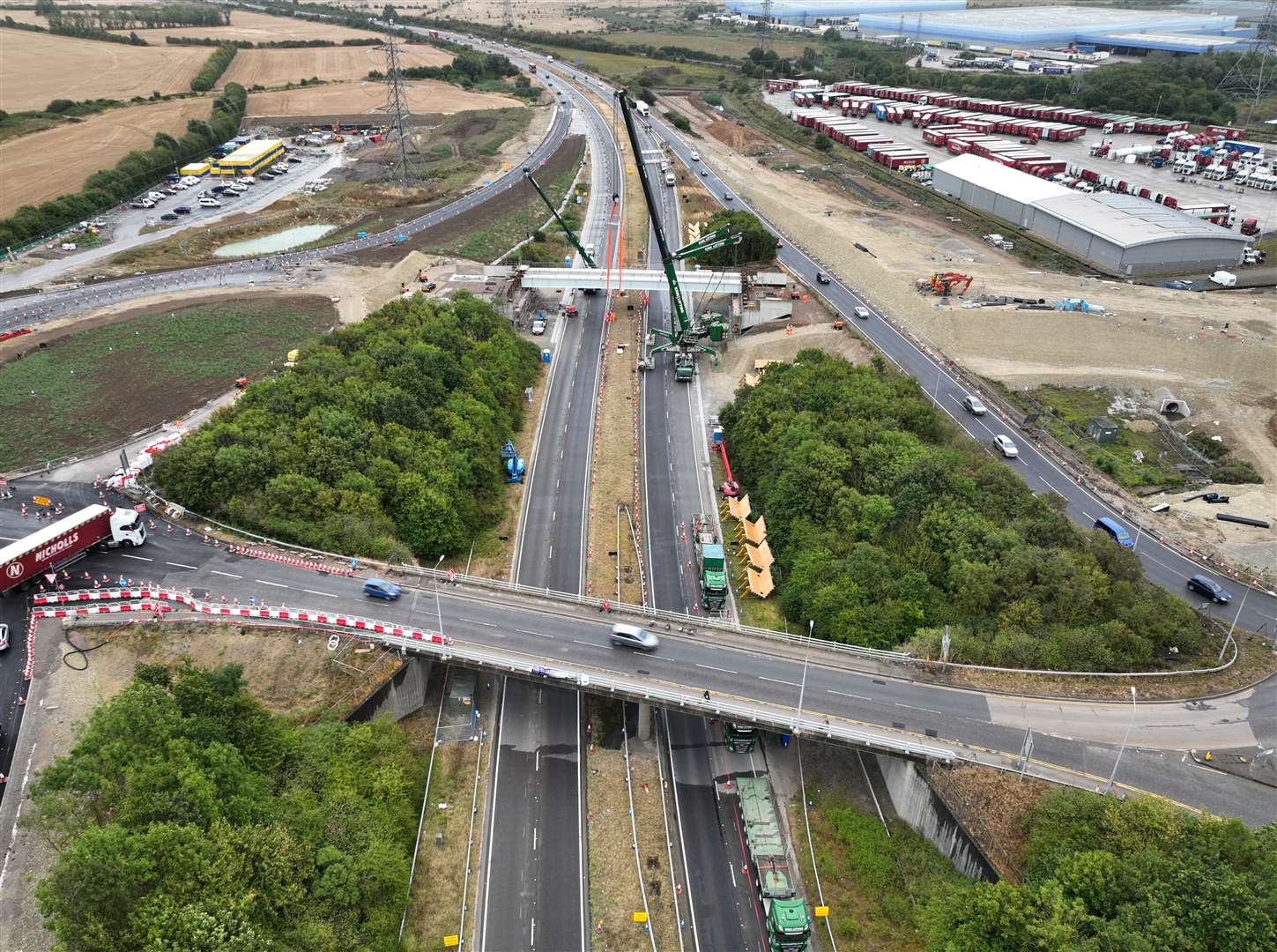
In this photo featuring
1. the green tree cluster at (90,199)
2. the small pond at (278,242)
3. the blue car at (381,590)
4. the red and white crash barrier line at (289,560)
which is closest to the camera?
the blue car at (381,590)

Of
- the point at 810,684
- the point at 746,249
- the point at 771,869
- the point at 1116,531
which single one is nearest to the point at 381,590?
the point at 810,684

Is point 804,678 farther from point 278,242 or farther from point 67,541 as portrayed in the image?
point 278,242

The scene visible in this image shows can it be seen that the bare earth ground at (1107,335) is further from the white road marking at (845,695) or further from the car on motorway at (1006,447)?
the white road marking at (845,695)

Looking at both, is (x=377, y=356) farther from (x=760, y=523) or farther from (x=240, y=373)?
(x=760, y=523)

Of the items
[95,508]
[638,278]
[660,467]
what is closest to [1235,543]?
[660,467]

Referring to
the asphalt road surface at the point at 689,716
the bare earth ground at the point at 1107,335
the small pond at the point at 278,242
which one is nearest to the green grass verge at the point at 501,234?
the small pond at the point at 278,242

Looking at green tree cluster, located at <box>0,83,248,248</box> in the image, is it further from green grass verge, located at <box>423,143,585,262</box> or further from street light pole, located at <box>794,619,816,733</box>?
street light pole, located at <box>794,619,816,733</box>
